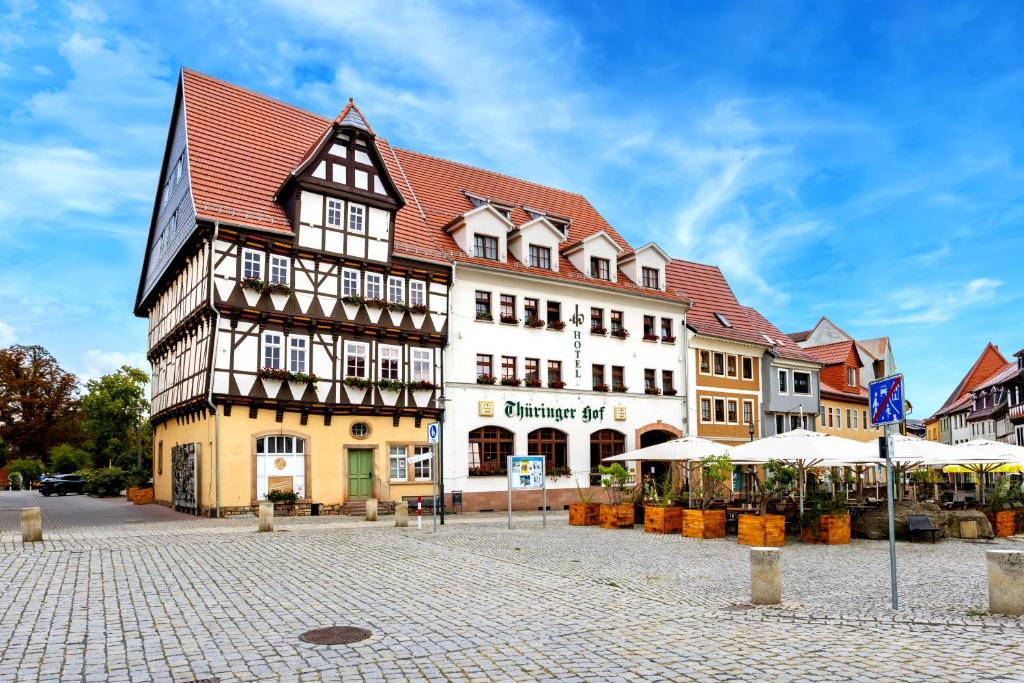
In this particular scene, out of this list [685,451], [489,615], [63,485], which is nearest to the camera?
[489,615]

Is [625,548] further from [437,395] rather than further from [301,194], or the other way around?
[301,194]

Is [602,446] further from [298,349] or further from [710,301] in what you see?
[298,349]

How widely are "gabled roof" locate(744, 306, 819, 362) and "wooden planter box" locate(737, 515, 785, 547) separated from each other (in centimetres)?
2758

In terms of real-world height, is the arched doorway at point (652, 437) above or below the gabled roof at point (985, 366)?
below

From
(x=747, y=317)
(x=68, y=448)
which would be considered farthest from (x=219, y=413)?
(x=68, y=448)

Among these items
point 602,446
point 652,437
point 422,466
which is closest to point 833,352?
point 652,437

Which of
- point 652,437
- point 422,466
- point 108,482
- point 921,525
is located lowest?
point 108,482

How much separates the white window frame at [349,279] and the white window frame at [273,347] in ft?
9.36

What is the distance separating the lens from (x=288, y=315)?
1139 inches

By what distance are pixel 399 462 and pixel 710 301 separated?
21884 mm

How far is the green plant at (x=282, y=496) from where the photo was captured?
2848cm

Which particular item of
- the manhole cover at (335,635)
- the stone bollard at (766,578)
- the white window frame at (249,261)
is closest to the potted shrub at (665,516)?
the stone bollard at (766,578)

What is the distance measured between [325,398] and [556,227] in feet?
51.3

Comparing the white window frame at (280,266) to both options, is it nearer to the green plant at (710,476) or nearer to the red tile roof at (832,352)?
the green plant at (710,476)
